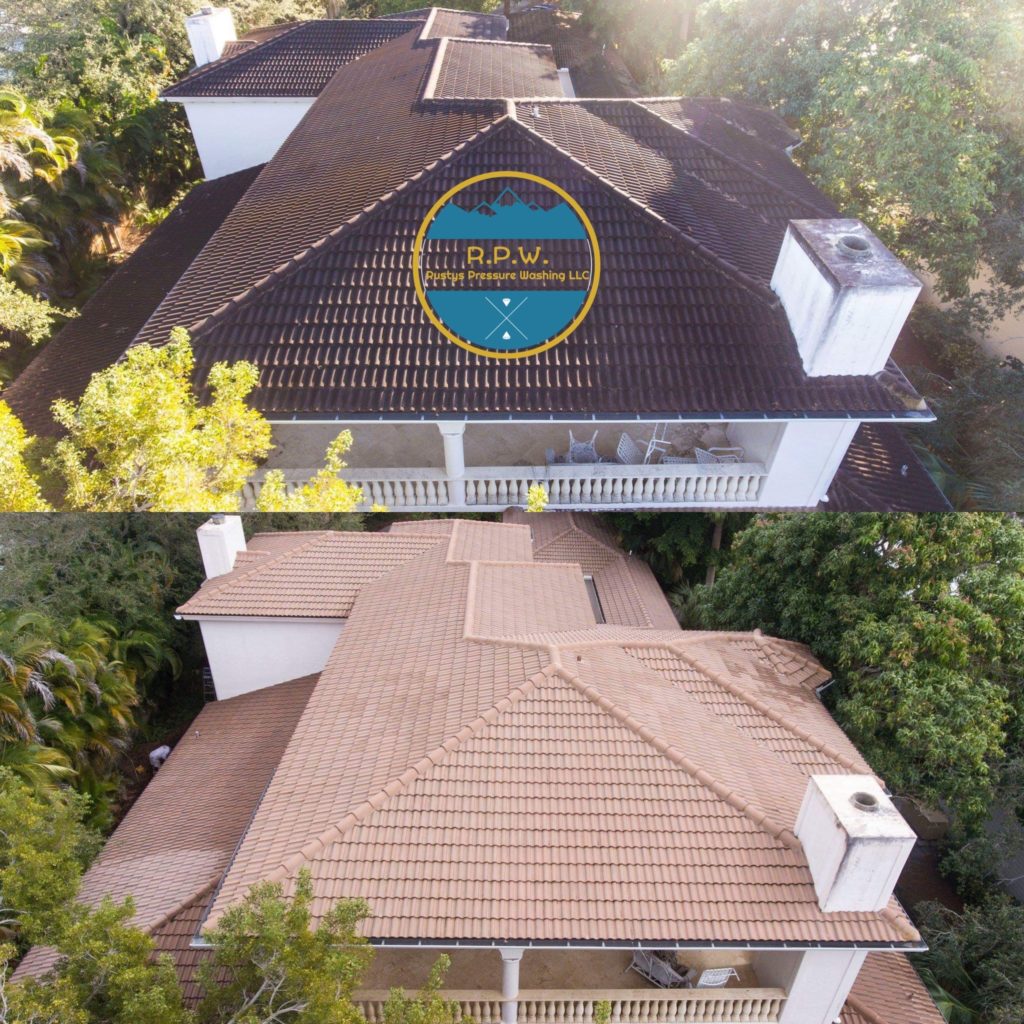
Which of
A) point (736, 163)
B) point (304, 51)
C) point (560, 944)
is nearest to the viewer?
point (560, 944)

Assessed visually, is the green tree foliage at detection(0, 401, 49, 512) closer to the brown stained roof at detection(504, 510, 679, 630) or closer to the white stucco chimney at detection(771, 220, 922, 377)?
the white stucco chimney at detection(771, 220, 922, 377)

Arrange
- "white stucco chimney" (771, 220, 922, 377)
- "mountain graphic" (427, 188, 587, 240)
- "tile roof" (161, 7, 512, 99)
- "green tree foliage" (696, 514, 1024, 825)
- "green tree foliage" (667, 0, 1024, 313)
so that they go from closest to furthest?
"white stucco chimney" (771, 220, 922, 377)
"mountain graphic" (427, 188, 587, 240)
"green tree foliage" (696, 514, 1024, 825)
"green tree foliage" (667, 0, 1024, 313)
"tile roof" (161, 7, 512, 99)

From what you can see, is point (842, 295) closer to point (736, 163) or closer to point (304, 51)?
point (736, 163)

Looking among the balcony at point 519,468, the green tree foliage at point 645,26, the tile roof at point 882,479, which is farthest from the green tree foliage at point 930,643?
the green tree foliage at point 645,26

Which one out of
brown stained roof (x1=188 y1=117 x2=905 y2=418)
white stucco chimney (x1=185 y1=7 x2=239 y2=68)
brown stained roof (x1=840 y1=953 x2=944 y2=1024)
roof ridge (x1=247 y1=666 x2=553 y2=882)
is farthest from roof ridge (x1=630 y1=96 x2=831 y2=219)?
brown stained roof (x1=840 y1=953 x2=944 y2=1024)

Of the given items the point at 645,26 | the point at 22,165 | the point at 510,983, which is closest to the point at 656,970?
the point at 510,983

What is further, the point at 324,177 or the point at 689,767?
the point at 324,177
